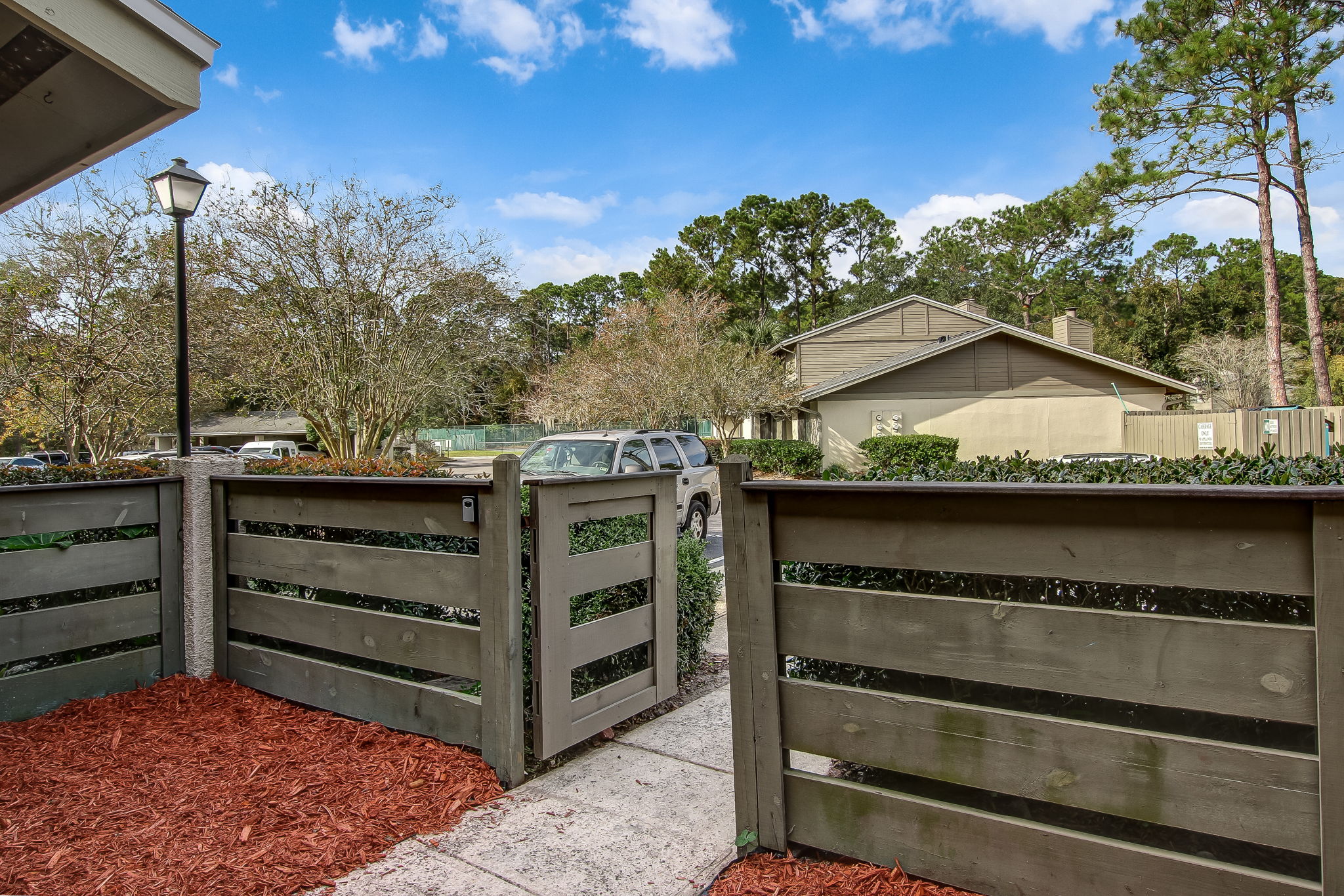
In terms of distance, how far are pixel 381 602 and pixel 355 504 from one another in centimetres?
70

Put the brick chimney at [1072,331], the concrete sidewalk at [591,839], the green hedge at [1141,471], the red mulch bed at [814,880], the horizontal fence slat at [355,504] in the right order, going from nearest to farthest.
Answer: the red mulch bed at [814,880], the concrete sidewalk at [591,839], the green hedge at [1141,471], the horizontal fence slat at [355,504], the brick chimney at [1072,331]

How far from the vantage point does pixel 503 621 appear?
10.1ft

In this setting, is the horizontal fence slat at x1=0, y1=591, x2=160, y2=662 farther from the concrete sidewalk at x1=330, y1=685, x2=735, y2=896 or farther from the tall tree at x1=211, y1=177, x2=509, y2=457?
the tall tree at x1=211, y1=177, x2=509, y2=457

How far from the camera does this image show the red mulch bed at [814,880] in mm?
2227

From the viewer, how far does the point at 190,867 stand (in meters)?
2.47

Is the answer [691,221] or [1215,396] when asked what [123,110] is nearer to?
[1215,396]

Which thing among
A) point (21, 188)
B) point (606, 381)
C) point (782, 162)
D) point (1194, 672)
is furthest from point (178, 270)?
point (782, 162)

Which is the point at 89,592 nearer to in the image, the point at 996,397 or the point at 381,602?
the point at 381,602

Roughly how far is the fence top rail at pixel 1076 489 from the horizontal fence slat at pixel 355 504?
147 cm

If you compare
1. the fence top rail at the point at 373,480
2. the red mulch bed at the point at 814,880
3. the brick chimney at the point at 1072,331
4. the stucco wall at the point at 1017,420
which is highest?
the brick chimney at the point at 1072,331

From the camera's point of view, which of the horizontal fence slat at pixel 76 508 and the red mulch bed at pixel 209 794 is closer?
the red mulch bed at pixel 209 794

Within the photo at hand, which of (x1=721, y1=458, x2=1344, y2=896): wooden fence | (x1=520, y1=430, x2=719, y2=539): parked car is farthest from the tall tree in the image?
(x1=721, y1=458, x2=1344, y2=896): wooden fence

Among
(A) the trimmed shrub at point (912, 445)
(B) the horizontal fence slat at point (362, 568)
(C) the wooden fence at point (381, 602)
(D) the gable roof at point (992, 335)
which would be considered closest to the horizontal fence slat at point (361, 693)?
(C) the wooden fence at point (381, 602)

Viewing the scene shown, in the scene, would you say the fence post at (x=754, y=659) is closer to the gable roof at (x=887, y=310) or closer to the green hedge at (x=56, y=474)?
the green hedge at (x=56, y=474)
